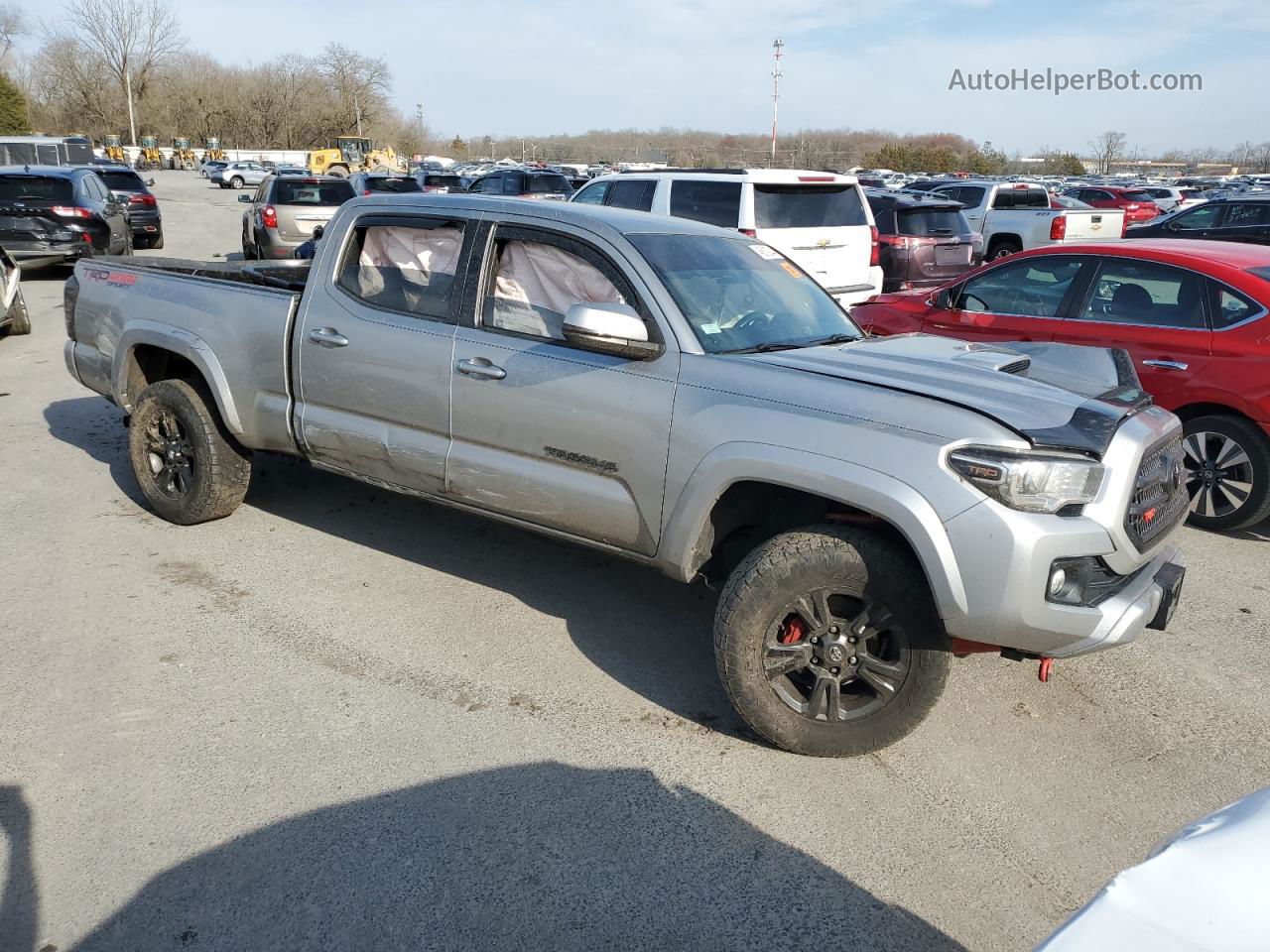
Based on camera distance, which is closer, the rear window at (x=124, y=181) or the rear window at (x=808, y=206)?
the rear window at (x=808, y=206)

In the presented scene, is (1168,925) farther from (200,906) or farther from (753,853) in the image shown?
(200,906)

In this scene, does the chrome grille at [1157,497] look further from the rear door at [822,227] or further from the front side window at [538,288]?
the rear door at [822,227]

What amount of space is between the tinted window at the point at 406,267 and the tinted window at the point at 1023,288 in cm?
420

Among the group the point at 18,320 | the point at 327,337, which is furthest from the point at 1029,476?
the point at 18,320

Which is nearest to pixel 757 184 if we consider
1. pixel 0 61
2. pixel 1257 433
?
pixel 1257 433

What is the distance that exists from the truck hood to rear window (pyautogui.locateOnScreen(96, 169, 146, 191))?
21.4 m

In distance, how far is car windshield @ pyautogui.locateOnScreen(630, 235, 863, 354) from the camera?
13.6 feet

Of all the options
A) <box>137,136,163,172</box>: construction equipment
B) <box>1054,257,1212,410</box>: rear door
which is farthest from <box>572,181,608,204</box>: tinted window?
<box>137,136,163,172</box>: construction equipment

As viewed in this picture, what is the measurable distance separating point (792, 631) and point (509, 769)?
111 cm

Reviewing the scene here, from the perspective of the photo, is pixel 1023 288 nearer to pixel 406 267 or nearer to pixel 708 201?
pixel 708 201

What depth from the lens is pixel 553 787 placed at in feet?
11.2

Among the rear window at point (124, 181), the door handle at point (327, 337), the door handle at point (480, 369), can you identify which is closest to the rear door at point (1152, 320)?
the door handle at point (480, 369)

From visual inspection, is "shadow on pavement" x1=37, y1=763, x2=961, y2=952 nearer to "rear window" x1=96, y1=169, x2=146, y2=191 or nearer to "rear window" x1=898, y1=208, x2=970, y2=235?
"rear window" x1=898, y1=208, x2=970, y2=235

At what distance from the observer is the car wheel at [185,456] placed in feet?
18.0
